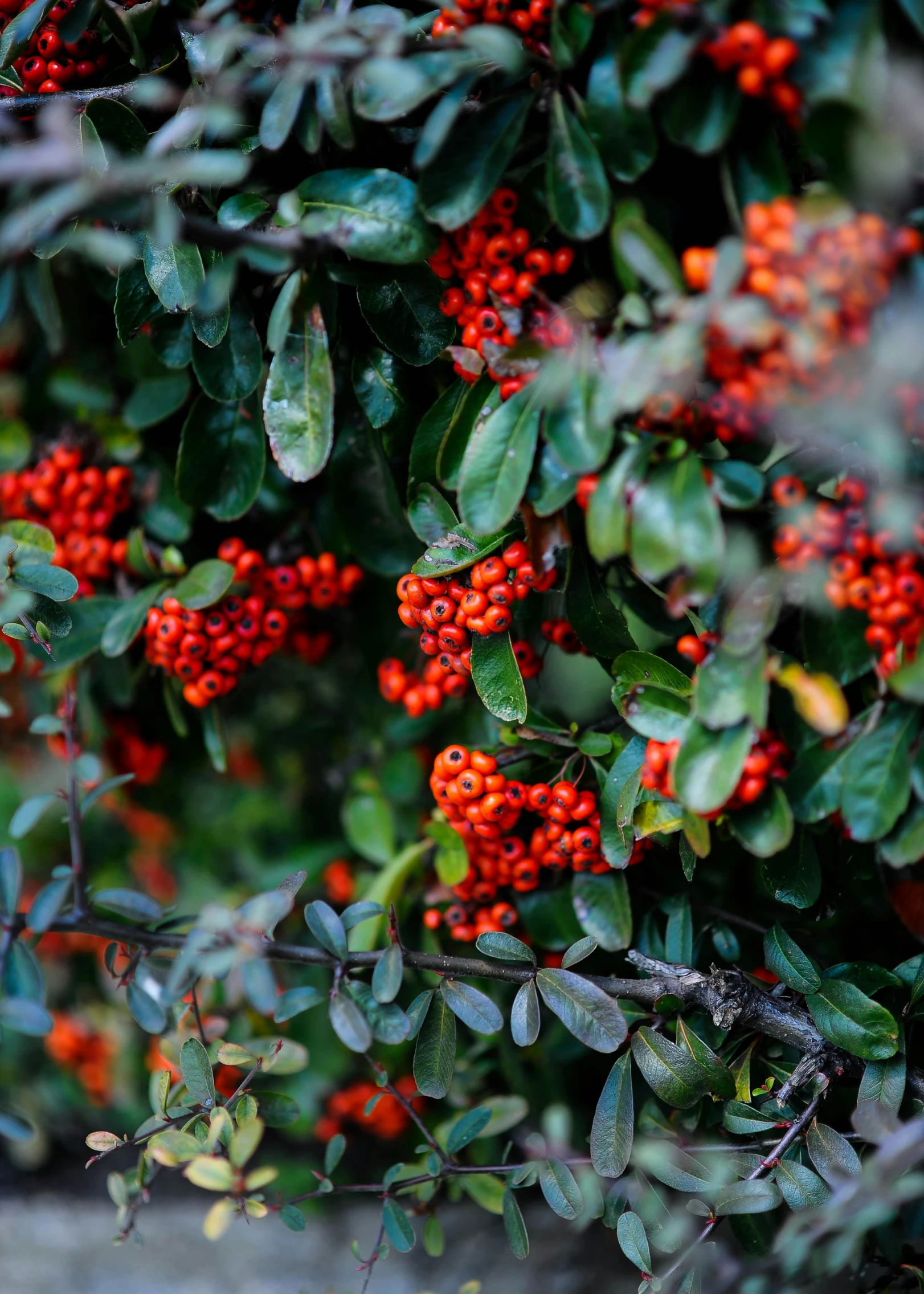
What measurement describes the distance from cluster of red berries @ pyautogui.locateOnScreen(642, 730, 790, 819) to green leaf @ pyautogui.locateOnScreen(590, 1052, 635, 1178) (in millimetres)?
319

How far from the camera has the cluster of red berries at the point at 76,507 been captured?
1.33 meters

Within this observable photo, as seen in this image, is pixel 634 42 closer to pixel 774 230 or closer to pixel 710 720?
pixel 774 230

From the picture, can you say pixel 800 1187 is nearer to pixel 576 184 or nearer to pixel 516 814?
pixel 516 814

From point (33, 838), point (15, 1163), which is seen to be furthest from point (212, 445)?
point (15, 1163)

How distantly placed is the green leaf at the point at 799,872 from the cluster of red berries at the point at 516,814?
0.18m

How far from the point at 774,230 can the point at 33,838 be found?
1.83 m

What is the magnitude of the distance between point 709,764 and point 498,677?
262 millimetres

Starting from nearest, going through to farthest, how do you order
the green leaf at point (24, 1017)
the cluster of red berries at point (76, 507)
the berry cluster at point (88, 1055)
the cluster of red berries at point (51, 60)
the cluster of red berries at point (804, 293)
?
the cluster of red berries at point (804, 293)
the green leaf at point (24, 1017)
the cluster of red berries at point (51, 60)
the cluster of red berries at point (76, 507)
the berry cluster at point (88, 1055)

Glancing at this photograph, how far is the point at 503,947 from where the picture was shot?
98cm

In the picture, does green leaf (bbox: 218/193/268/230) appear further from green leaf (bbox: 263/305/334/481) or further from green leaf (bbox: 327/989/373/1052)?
green leaf (bbox: 327/989/373/1052)

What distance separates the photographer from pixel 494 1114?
1.18m

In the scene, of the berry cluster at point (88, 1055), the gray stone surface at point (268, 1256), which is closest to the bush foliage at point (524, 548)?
the gray stone surface at point (268, 1256)

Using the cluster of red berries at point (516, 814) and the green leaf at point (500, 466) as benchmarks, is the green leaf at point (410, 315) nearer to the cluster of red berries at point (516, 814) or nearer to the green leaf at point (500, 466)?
the green leaf at point (500, 466)

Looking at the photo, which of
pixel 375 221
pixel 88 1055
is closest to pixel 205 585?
pixel 375 221
